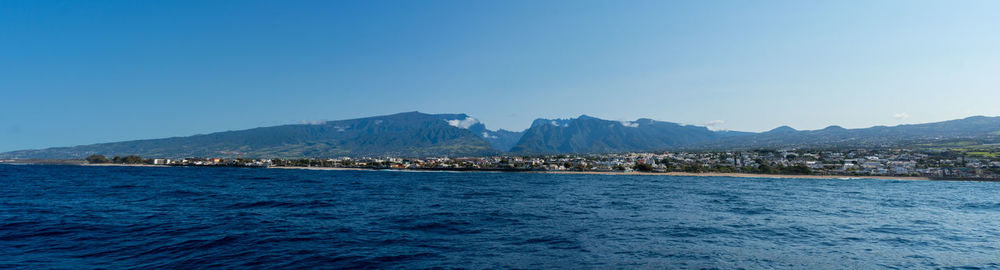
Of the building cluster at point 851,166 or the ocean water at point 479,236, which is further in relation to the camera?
the building cluster at point 851,166

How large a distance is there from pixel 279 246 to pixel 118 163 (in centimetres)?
23555

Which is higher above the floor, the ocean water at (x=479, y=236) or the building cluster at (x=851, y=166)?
the ocean water at (x=479, y=236)

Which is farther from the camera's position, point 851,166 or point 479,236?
point 851,166

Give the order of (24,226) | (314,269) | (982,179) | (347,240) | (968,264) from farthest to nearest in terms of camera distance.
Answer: (982,179) < (24,226) < (347,240) < (968,264) < (314,269)

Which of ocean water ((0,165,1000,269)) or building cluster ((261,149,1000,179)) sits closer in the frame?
ocean water ((0,165,1000,269))

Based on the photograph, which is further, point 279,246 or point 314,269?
point 279,246

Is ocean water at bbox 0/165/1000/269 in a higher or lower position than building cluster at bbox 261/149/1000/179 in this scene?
higher

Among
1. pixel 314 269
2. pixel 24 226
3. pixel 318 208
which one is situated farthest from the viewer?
pixel 318 208

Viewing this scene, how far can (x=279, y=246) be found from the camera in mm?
19656

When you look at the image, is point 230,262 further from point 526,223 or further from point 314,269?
point 526,223

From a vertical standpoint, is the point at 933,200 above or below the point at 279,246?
below

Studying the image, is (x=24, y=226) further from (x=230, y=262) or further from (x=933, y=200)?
(x=933, y=200)

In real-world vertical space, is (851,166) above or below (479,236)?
below

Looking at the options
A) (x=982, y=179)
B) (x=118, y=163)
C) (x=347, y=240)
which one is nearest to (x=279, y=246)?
(x=347, y=240)
